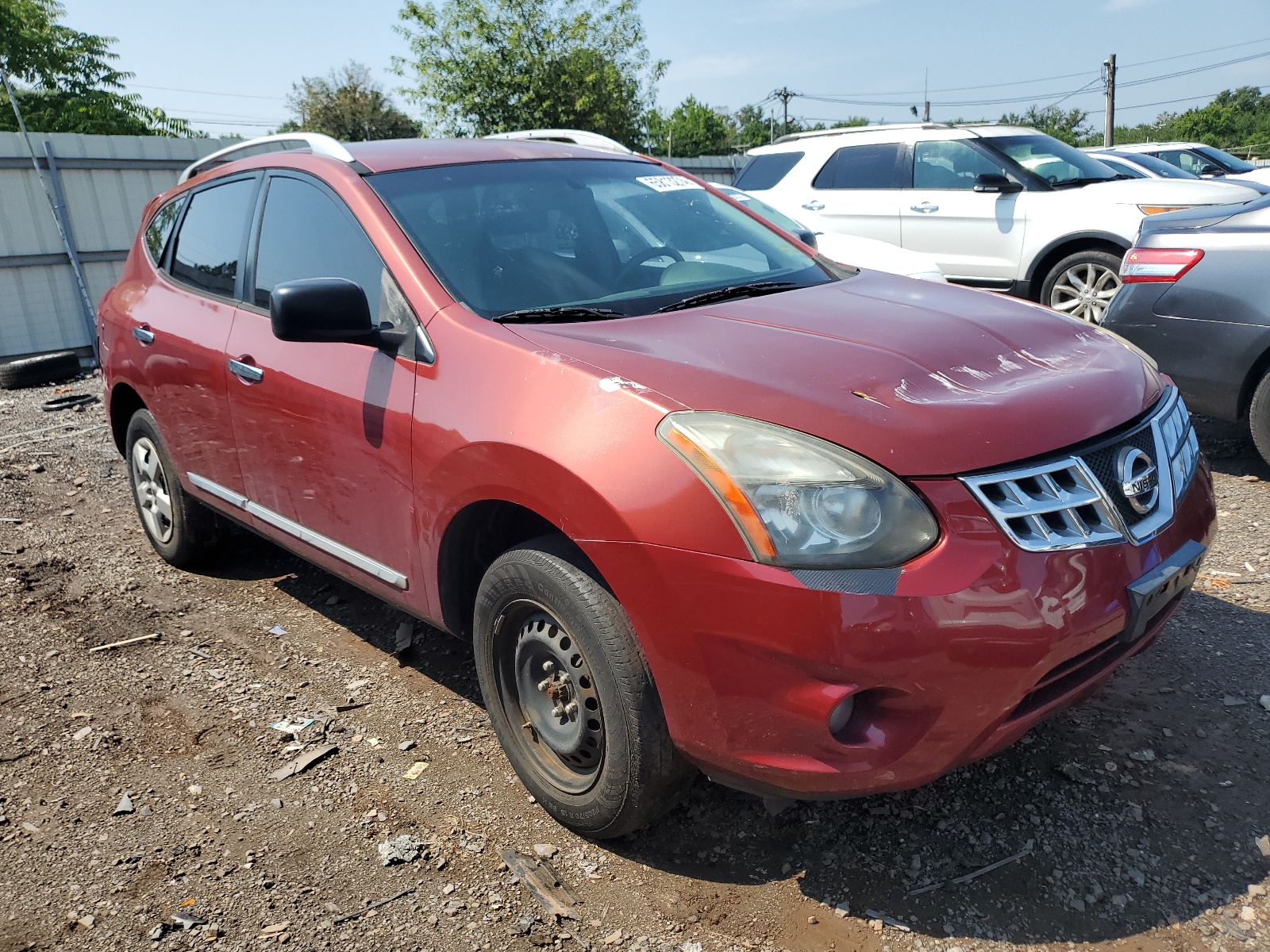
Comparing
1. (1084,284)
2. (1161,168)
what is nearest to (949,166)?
(1084,284)

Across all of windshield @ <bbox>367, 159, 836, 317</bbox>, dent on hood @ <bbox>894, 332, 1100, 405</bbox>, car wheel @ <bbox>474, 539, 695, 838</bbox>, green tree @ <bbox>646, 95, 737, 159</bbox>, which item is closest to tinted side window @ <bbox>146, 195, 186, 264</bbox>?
windshield @ <bbox>367, 159, 836, 317</bbox>

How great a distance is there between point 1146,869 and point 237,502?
10.4 feet

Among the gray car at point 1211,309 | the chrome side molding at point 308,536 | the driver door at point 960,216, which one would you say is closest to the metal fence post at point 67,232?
the chrome side molding at point 308,536

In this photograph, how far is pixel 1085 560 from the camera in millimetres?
2035

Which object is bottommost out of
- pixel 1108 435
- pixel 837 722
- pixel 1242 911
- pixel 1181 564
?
pixel 1242 911

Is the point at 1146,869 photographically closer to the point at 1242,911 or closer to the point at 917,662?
the point at 1242,911

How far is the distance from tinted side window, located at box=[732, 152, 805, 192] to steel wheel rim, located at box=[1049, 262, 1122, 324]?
3004 millimetres

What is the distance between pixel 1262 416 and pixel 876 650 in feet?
12.4

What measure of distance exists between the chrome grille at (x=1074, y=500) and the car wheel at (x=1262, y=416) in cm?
281

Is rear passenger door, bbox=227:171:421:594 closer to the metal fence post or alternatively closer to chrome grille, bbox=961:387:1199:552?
chrome grille, bbox=961:387:1199:552

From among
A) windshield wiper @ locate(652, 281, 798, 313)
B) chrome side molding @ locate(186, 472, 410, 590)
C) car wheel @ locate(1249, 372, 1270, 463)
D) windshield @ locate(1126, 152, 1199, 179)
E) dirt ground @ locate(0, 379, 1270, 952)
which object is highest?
windshield wiper @ locate(652, 281, 798, 313)

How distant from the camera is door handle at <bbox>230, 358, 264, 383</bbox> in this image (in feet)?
10.9

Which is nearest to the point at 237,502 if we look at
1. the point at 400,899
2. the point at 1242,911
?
the point at 400,899

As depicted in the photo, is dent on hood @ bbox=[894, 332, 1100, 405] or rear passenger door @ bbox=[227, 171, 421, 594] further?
rear passenger door @ bbox=[227, 171, 421, 594]
